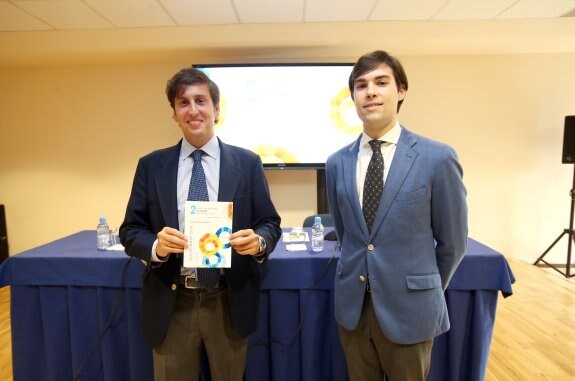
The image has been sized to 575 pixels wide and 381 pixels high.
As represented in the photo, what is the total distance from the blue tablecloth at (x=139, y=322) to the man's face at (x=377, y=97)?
81 centimetres

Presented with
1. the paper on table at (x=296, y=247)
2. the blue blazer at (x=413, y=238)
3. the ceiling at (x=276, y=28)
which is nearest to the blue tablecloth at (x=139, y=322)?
the paper on table at (x=296, y=247)

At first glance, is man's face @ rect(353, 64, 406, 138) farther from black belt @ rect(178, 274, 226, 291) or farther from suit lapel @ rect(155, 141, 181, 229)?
black belt @ rect(178, 274, 226, 291)

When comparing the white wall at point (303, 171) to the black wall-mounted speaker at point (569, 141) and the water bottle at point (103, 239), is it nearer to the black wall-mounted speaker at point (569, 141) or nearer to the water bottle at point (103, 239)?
the black wall-mounted speaker at point (569, 141)

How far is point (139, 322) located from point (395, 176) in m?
1.47

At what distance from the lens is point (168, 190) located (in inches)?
45.0

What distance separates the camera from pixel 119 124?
12.7 feet

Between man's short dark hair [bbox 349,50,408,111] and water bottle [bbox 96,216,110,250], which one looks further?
water bottle [bbox 96,216,110,250]

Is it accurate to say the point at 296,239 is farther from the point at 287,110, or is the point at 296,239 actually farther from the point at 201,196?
the point at 287,110

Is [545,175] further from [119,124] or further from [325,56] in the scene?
[119,124]

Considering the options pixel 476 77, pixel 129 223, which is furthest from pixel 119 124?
pixel 476 77

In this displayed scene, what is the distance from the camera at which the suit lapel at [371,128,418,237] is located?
1043 millimetres

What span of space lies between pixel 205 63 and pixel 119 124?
1.34m

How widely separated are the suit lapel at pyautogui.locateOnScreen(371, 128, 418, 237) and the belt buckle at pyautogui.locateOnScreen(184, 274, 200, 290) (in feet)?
2.21

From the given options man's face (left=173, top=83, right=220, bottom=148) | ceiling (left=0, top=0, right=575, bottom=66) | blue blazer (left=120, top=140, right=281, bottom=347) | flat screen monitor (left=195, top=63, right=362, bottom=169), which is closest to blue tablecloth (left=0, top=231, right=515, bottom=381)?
blue blazer (left=120, top=140, right=281, bottom=347)
